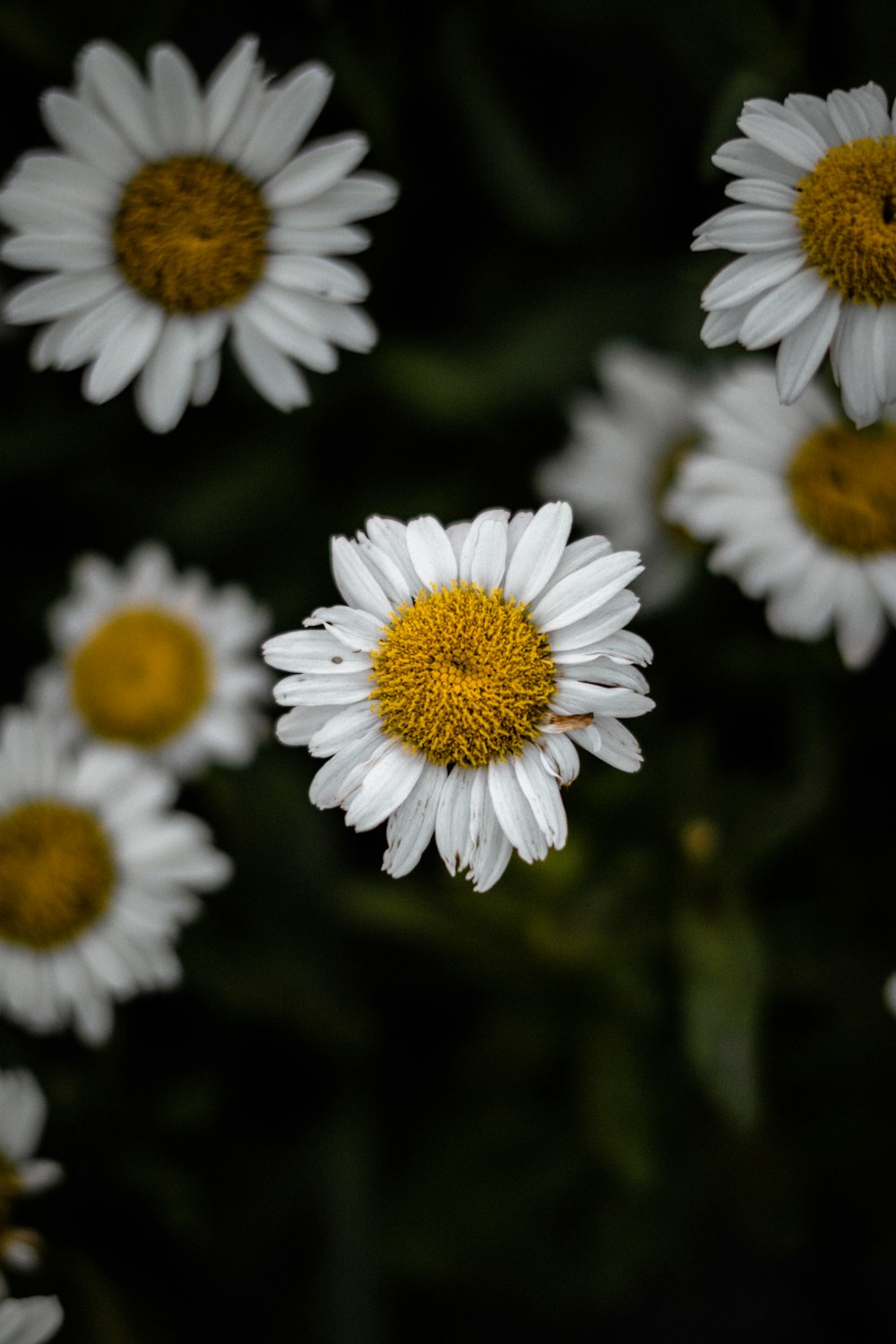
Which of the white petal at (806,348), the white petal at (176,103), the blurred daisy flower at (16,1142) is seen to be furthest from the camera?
the blurred daisy flower at (16,1142)

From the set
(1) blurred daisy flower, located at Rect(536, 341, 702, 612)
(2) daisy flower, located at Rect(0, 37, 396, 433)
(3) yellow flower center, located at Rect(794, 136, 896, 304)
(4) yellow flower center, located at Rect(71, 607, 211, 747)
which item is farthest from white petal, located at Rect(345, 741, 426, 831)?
(1) blurred daisy flower, located at Rect(536, 341, 702, 612)

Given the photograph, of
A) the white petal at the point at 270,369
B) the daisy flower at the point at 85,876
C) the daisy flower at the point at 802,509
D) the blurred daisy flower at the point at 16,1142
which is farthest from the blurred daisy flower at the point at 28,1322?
the daisy flower at the point at 802,509

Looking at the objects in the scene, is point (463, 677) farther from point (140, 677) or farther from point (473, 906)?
point (140, 677)

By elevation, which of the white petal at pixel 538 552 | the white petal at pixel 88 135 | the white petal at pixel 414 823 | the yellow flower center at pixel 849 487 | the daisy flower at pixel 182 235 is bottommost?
the white petal at pixel 414 823

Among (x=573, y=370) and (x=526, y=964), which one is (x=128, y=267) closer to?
(x=573, y=370)

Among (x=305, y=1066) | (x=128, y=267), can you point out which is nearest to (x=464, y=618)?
(x=128, y=267)

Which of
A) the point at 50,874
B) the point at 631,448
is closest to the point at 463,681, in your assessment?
the point at 50,874

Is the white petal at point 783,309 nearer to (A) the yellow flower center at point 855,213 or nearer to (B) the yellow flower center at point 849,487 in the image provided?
(A) the yellow flower center at point 855,213
